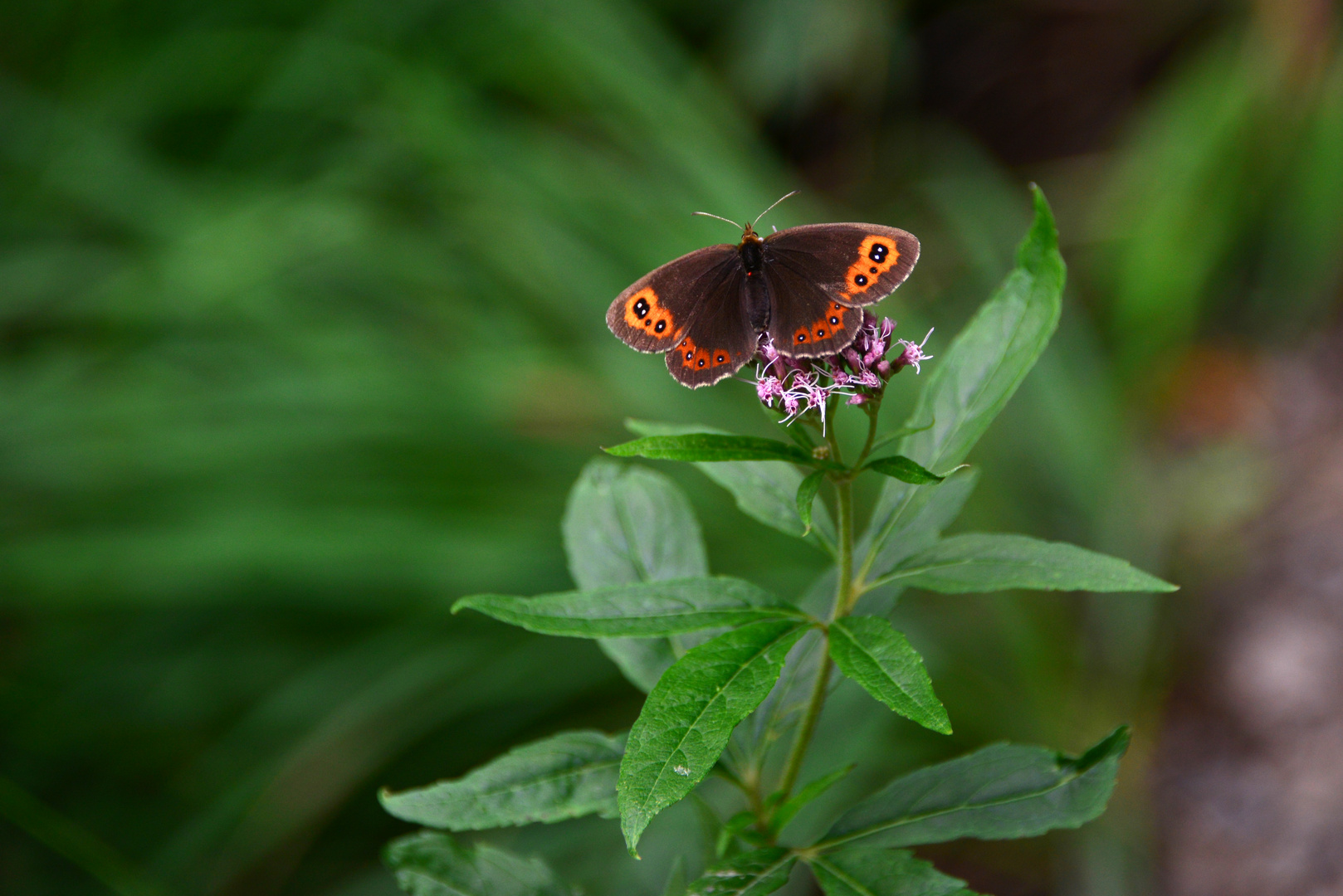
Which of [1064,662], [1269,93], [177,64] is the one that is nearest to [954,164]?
[1269,93]

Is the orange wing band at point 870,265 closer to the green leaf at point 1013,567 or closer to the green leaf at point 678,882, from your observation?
the green leaf at point 1013,567

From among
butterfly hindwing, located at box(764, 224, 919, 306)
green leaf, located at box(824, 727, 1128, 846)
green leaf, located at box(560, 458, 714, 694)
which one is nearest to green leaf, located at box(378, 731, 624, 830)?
green leaf, located at box(560, 458, 714, 694)

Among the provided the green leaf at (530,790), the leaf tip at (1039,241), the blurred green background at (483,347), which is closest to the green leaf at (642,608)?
the green leaf at (530,790)

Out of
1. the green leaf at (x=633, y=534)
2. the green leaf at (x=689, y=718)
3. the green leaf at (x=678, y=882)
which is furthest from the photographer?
the green leaf at (x=633, y=534)

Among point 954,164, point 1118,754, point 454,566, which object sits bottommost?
point 1118,754

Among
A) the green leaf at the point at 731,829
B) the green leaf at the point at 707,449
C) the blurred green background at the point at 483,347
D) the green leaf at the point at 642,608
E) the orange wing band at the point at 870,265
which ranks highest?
the blurred green background at the point at 483,347

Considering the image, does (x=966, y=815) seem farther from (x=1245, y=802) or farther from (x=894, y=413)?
(x=1245, y=802)

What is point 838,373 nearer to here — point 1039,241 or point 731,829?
point 1039,241

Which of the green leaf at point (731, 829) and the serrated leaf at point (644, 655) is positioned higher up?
the serrated leaf at point (644, 655)
